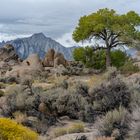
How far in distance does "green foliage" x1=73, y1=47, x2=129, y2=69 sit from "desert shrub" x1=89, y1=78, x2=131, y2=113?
4333cm

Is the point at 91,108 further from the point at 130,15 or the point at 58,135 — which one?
the point at 130,15

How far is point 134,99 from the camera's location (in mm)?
18906

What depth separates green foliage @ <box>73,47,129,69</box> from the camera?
6462 centimetres

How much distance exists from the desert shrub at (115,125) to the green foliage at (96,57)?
49.3 meters

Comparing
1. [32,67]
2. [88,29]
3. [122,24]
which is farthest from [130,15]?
[32,67]

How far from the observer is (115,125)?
47.9 ft

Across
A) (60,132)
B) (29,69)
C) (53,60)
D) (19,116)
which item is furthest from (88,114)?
(53,60)

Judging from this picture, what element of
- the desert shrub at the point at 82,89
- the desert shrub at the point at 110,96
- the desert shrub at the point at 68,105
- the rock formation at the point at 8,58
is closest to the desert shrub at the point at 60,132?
the desert shrub at the point at 110,96

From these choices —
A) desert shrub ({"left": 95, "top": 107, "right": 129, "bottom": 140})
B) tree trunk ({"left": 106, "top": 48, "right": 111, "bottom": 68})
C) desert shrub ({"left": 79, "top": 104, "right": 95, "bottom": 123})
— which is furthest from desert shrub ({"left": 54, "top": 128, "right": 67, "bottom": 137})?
tree trunk ({"left": 106, "top": 48, "right": 111, "bottom": 68})

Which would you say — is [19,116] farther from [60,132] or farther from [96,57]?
[96,57]

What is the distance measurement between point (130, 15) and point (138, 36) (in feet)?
12.3

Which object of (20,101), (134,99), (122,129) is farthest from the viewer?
(20,101)

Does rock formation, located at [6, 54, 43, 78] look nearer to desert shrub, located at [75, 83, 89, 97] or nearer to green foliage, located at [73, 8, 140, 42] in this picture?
green foliage, located at [73, 8, 140, 42]

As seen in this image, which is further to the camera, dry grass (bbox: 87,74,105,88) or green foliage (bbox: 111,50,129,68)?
green foliage (bbox: 111,50,129,68)
